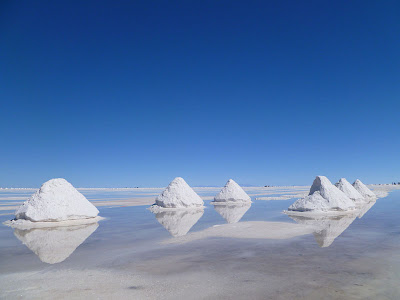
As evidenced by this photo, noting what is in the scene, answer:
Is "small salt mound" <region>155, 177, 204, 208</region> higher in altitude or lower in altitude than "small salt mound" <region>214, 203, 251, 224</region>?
higher

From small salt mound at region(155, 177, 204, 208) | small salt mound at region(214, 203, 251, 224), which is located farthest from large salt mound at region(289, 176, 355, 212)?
small salt mound at region(155, 177, 204, 208)

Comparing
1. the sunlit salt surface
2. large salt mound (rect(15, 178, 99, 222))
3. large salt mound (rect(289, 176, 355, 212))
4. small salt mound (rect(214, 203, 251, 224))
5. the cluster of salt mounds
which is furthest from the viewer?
large salt mound (rect(289, 176, 355, 212))

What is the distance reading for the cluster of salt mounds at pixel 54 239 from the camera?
7629 mm

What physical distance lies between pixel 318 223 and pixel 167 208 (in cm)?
1119

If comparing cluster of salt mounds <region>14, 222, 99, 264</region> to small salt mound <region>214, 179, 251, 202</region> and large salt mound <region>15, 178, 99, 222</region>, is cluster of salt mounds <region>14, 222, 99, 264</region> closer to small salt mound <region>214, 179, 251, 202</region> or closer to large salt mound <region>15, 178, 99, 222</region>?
large salt mound <region>15, 178, 99, 222</region>

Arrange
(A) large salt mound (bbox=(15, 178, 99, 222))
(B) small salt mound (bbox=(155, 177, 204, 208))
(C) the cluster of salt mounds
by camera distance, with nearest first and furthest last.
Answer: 1. (C) the cluster of salt mounds
2. (A) large salt mound (bbox=(15, 178, 99, 222))
3. (B) small salt mound (bbox=(155, 177, 204, 208))

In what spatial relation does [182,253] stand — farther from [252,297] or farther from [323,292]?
[323,292]

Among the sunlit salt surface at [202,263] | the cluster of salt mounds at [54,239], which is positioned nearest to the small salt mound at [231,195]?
the sunlit salt surface at [202,263]

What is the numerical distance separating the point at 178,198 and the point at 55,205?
372 inches

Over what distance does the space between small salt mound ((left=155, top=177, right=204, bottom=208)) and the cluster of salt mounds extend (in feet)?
26.8

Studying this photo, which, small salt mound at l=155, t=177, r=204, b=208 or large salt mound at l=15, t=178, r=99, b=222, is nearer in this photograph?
large salt mound at l=15, t=178, r=99, b=222

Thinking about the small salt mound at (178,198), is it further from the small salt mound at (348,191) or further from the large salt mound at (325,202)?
the small salt mound at (348,191)

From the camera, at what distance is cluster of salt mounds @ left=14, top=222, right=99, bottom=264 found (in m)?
7.63

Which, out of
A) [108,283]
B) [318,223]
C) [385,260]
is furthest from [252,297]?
[318,223]
